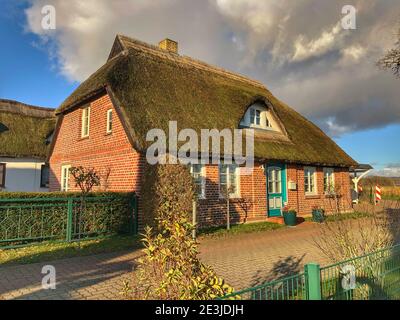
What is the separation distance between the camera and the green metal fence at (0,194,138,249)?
8.78m

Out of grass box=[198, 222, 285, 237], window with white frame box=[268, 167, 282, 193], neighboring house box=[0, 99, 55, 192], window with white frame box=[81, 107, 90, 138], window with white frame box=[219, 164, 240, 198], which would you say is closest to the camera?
grass box=[198, 222, 285, 237]

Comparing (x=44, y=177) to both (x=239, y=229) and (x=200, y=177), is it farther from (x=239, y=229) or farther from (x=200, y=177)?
(x=239, y=229)

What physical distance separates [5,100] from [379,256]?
27032mm

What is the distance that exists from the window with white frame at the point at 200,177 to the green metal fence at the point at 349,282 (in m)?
7.32

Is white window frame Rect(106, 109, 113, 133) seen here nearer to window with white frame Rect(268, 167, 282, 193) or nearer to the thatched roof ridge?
window with white frame Rect(268, 167, 282, 193)

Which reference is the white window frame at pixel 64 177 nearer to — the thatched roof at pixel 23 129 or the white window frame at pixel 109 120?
the white window frame at pixel 109 120

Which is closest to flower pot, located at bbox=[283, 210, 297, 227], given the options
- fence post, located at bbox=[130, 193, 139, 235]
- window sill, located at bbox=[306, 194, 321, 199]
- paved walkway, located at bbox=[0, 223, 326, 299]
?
window sill, located at bbox=[306, 194, 321, 199]

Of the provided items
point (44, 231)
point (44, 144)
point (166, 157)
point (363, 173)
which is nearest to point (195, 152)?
point (166, 157)

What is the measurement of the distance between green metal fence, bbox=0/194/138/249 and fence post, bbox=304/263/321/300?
24.2ft

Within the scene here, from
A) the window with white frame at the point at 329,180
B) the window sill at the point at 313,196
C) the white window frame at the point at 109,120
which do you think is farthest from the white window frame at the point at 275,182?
the white window frame at the point at 109,120

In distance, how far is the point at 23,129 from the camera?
23.7 metres

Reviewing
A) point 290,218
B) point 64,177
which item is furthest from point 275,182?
point 64,177

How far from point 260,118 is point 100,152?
807cm

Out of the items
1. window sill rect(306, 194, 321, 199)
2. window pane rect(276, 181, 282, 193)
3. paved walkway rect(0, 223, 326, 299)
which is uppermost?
window pane rect(276, 181, 282, 193)
